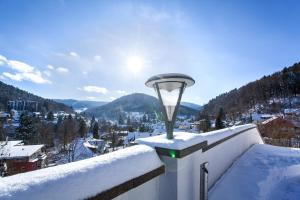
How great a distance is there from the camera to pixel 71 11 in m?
4.82

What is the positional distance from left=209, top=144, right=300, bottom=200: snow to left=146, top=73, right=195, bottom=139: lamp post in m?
1.56

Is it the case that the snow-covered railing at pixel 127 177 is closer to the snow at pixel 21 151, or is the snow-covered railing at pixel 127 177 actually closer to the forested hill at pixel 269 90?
the snow at pixel 21 151

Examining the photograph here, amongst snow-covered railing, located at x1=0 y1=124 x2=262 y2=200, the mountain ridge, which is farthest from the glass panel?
the mountain ridge

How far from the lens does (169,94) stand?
2430mm

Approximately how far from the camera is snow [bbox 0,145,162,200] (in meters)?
0.89

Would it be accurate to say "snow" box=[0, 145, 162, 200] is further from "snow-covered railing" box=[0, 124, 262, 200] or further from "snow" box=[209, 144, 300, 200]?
"snow" box=[209, 144, 300, 200]

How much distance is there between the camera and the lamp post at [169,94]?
2342mm

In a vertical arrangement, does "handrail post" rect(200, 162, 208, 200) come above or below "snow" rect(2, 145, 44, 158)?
above

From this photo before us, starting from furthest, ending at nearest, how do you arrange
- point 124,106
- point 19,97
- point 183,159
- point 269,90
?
1. point 124,106
2. point 19,97
3. point 269,90
4. point 183,159

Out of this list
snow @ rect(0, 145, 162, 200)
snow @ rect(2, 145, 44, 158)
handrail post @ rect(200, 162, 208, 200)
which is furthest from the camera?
snow @ rect(2, 145, 44, 158)

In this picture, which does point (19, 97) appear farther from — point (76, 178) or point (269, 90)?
point (76, 178)

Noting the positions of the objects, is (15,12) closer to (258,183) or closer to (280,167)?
(258,183)

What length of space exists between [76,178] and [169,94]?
1.59m

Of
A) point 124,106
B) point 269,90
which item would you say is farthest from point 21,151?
point 124,106
